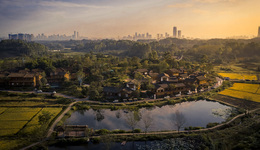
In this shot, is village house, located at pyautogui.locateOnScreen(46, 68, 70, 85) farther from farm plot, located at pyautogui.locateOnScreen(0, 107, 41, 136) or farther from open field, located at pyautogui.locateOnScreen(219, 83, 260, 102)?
open field, located at pyautogui.locateOnScreen(219, 83, 260, 102)

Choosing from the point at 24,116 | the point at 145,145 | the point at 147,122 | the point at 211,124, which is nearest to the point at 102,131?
the point at 145,145

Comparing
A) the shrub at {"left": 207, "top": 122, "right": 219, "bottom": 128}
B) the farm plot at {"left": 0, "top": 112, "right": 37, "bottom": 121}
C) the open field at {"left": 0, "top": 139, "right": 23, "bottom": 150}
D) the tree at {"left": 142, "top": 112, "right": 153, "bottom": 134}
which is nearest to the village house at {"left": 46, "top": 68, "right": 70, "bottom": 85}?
the farm plot at {"left": 0, "top": 112, "right": 37, "bottom": 121}

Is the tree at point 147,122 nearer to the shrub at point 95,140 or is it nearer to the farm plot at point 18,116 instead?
the shrub at point 95,140

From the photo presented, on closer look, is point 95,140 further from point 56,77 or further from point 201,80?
point 201,80

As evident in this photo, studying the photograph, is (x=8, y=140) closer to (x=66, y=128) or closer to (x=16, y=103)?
(x=66, y=128)

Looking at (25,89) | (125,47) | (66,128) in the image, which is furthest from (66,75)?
(125,47)

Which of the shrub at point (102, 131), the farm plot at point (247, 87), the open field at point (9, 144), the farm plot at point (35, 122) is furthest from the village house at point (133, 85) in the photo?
the open field at point (9, 144)
